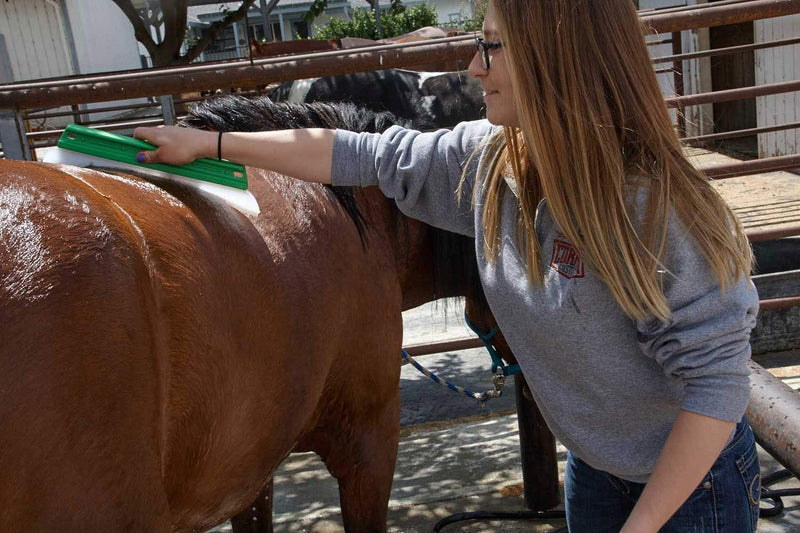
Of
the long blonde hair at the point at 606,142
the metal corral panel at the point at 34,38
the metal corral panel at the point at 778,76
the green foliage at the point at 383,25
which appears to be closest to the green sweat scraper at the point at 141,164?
the long blonde hair at the point at 606,142

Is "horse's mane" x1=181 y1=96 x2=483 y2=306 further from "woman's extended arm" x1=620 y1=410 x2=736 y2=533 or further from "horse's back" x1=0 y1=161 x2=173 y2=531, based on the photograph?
"woman's extended arm" x1=620 y1=410 x2=736 y2=533

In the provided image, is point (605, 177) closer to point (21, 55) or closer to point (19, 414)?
point (19, 414)

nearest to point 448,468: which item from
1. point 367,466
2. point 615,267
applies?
point 367,466

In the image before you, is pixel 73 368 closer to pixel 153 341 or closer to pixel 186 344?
pixel 153 341

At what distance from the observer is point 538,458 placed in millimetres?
2943

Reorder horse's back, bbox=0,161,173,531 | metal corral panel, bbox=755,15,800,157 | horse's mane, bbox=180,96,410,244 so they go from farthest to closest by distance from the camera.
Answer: metal corral panel, bbox=755,15,800,157 → horse's mane, bbox=180,96,410,244 → horse's back, bbox=0,161,173,531

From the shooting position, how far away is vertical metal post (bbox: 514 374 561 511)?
2.94 meters

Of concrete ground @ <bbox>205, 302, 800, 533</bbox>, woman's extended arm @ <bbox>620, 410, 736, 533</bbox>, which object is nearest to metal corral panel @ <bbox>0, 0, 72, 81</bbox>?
concrete ground @ <bbox>205, 302, 800, 533</bbox>

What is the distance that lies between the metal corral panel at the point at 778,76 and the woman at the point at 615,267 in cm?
769

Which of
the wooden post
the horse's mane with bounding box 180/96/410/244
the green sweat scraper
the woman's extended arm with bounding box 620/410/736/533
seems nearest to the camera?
the woman's extended arm with bounding box 620/410/736/533

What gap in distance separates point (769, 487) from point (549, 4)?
2469 millimetres

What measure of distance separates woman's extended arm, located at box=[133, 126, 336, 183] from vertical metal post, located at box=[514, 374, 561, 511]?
64.7 inches

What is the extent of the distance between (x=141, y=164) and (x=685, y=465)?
1.10 m

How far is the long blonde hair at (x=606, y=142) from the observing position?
3.81 ft
